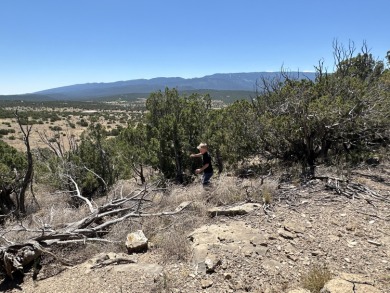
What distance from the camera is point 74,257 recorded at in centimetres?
571

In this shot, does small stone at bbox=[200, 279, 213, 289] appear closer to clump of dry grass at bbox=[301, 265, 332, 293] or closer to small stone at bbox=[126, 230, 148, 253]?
clump of dry grass at bbox=[301, 265, 332, 293]

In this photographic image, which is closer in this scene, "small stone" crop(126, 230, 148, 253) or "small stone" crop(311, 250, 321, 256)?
"small stone" crop(311, 250, 321, 256)

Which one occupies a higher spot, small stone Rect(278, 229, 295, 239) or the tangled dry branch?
small stone Rect(278, 229, 295, 239)

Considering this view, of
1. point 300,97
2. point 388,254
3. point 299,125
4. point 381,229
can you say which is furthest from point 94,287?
point 300,97

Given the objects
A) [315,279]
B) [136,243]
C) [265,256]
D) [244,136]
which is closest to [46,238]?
[136,243]

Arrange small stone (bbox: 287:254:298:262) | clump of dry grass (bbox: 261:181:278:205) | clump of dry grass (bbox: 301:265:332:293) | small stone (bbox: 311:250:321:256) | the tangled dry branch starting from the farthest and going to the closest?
clump of dry grass (bbox: 261:181:278:205) < the tangled dry branch < small stone (bbox: 311:250:321:256) < small stone (bbox: 287:254:298:262) < clump of dry grass (bbox: 301:265:332:293)

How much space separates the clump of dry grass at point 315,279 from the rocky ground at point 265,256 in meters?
0.10

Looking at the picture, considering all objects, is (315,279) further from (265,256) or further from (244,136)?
(244,136)

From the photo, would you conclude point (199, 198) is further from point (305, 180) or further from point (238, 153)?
point (238, 153)

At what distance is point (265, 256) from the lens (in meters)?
4.67

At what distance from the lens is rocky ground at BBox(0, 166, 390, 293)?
4.17 metres

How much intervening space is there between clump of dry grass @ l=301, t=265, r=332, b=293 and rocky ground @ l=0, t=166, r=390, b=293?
0.32ft

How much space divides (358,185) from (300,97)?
3319 mm

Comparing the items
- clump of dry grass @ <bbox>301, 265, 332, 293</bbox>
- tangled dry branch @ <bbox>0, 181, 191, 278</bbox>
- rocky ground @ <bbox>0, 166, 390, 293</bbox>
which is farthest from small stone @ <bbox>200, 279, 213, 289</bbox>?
tangled dry branch @ <bbox>0, 181, 191, 278</bbox>
